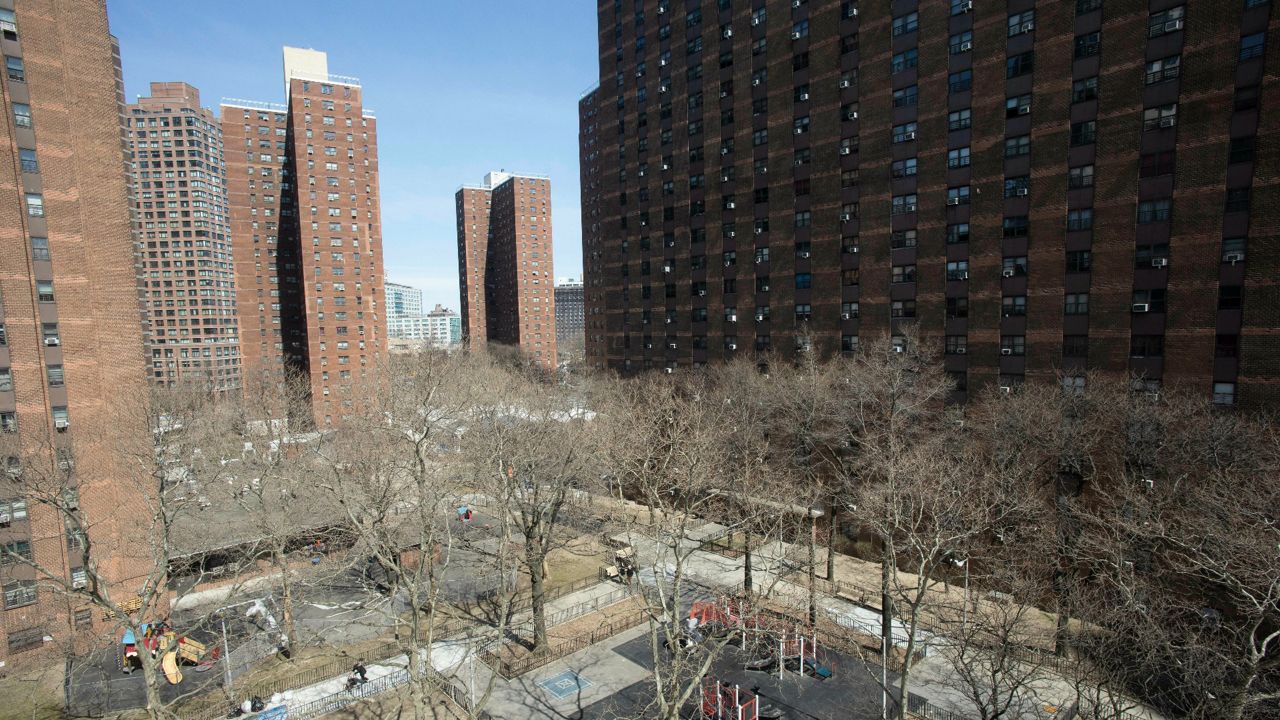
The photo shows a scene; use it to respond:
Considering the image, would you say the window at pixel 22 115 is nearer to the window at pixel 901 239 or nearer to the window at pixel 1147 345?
the window at pixel 901 239

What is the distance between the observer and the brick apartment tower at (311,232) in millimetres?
83812

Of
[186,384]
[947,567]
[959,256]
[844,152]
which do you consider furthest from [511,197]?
[947,567]

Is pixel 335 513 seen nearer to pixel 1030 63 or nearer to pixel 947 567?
pixel 947 567

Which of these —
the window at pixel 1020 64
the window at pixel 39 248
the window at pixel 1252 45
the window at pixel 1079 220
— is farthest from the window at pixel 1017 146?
the window at pixel 39 248

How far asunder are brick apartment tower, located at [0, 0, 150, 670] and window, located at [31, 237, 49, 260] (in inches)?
2.4

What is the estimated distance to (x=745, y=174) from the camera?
185 feet

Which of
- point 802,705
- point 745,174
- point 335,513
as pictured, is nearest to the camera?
point 802,705

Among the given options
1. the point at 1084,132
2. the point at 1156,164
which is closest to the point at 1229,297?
the point at 1156,164

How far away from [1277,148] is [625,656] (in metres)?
40.9

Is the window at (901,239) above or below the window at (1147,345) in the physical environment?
above

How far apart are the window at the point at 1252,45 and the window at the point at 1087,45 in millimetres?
6390

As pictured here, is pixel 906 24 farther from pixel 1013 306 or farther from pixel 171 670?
pixel 171 670

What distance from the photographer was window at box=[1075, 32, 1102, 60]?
119 ft

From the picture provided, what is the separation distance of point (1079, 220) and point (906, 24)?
19.1 m
